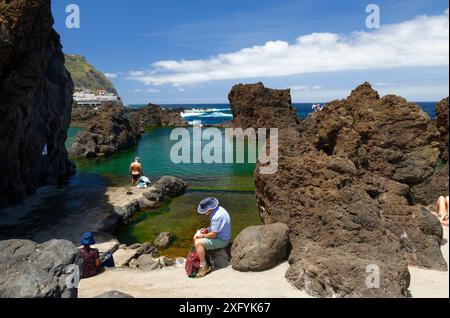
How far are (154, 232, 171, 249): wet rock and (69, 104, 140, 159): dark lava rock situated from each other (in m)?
34.6

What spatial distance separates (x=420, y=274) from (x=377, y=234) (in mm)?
1543

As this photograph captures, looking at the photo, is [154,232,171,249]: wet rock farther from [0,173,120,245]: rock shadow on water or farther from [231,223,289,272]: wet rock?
[231,223,289,272]: wet rock

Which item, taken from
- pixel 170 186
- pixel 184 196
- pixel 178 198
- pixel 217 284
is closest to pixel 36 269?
pixel 217 284

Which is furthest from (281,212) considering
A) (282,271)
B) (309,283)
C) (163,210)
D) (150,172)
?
(150,172)

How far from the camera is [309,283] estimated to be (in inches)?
357

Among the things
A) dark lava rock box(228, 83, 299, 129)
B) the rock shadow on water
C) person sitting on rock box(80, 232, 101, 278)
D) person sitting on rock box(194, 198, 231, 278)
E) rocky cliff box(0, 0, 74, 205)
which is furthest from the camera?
dark lava rock box(228, 83, 299, 129)

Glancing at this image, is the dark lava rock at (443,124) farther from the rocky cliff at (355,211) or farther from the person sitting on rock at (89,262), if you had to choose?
the person sitting on rock at (89,262)

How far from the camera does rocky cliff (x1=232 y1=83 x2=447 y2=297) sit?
8.88 metres

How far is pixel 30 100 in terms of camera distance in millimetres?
22906

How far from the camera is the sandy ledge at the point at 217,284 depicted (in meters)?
8.78

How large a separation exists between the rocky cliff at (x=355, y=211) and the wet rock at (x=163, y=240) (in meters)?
5.45

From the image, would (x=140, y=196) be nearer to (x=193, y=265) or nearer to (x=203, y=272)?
(x=193, y=265)

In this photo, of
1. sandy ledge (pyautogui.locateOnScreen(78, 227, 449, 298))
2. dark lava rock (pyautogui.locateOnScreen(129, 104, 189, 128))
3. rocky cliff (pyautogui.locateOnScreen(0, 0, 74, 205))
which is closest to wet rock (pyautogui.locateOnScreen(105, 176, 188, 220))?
rocky cliff (pyautogui.locateOnScreen(0, 0, 74, 205))
